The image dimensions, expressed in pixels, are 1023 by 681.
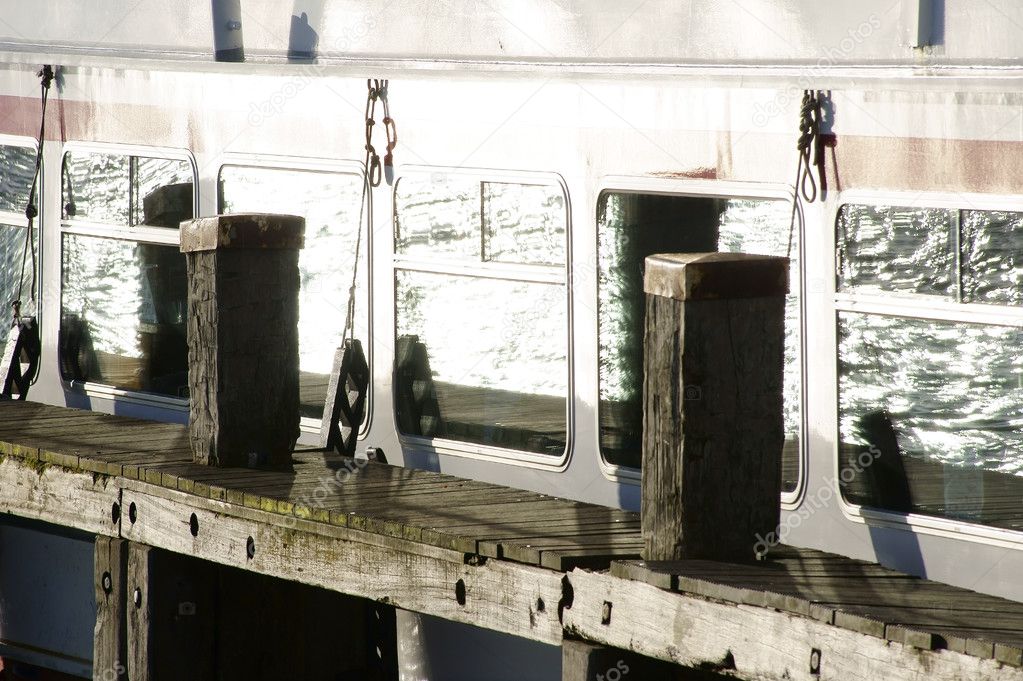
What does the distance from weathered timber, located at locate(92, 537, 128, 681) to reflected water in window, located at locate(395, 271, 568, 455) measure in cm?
121

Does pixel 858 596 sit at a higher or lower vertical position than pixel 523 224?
lower

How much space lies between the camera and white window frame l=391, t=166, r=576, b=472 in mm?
6066

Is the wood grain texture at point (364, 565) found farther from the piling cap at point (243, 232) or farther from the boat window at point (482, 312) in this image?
the boat window at point (482, 312)

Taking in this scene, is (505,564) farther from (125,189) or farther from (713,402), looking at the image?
(125,189)

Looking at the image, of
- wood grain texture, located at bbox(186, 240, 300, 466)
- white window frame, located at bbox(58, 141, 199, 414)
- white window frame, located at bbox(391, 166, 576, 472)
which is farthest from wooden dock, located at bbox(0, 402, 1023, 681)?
white window frame, located at bbox(58, 141, 199, 414)

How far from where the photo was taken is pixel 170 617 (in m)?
6.14

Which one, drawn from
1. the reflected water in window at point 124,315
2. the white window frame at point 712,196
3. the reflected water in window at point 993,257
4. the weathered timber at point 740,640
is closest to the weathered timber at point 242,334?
the white window frame at point 712,196

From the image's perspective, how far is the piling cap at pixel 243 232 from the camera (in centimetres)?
603

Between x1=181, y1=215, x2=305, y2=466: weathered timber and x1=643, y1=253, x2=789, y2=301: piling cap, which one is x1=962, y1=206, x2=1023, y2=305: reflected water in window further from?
x1=181, y1=215, x2=305, y2=466: weathered timber

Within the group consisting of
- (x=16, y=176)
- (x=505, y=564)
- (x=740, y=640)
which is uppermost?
(x=16, y=176)

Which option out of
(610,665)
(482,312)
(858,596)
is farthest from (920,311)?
(482,312)

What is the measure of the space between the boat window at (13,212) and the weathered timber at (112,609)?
237cm

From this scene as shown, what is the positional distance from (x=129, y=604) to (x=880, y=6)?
340cm

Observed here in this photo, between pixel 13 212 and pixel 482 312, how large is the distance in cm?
313
